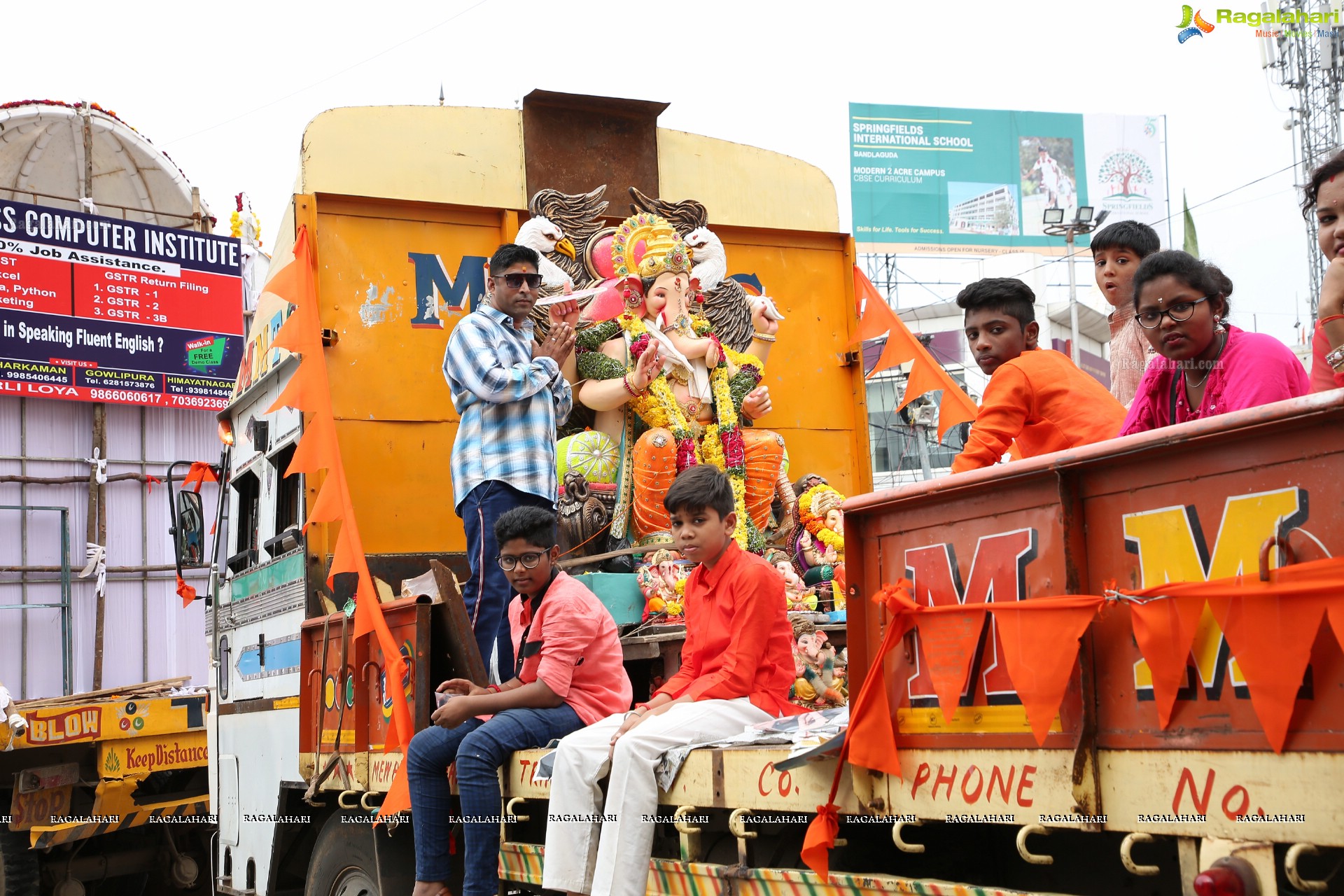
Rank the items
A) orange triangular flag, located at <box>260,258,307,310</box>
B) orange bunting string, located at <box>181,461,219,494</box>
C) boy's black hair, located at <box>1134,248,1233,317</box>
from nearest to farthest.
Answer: boy's black hair, located at <box>1134,248,1233,317</box>
orange triangular flag, located at <box>260,258,307,310</box>
orange bunting string, located at <box>181,461,219,494</box>

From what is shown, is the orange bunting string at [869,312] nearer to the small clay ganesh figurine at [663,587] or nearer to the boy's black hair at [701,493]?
the small clay ganesh figurine at [663,587]

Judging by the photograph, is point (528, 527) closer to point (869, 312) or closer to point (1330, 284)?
point (1330, 284)

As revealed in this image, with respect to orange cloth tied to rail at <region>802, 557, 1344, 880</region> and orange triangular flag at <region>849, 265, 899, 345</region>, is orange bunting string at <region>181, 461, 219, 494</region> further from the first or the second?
orange cloth tied to rail at <region>802, 557, 1344, 880</region>

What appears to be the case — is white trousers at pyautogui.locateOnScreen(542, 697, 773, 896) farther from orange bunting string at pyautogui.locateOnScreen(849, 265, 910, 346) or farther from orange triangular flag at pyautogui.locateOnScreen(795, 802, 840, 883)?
orange bunting string at pyautogui.locateOnScreen(849, 265, 910, 346)

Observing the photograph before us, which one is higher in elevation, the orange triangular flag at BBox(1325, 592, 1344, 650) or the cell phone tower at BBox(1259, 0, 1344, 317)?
the cell phone tower at BBox(1259, 0, 1344, 317)

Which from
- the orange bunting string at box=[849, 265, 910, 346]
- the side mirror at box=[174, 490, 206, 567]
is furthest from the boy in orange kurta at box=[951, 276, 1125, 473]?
the side mirror at box=[174, 490, 206, 567]

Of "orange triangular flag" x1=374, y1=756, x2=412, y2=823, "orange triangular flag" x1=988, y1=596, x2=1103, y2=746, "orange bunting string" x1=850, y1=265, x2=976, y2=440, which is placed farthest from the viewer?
"orange bunting string" x1=850, y1=265, x2=976, y2=440

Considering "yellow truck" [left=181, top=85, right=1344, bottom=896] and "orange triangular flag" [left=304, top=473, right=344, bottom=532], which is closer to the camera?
"yellow truck" [left=181, top=85, right=1344, bottom=896]

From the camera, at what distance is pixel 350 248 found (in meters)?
5.80

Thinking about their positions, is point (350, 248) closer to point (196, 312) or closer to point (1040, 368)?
point (1040, 368)

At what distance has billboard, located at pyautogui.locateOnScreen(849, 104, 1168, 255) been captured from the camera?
27.8 meters

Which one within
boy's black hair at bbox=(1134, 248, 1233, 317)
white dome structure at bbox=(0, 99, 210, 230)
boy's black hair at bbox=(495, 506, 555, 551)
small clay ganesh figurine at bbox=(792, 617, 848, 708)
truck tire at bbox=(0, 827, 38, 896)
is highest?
white dome structure at bbox=(0, 99, 210, 230)

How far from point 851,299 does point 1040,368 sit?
3382 millimetres

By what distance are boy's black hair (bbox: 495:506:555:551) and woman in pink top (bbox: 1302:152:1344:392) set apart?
2458 millimetres
